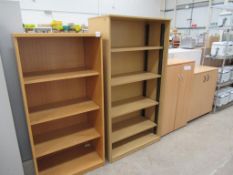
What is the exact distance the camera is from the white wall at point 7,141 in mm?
1225

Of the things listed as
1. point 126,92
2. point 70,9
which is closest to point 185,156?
point 126,92

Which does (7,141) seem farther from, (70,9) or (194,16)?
(194,16)

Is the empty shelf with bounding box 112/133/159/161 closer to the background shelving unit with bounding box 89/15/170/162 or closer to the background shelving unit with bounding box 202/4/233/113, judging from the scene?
the background shelving unit with bounding box 89/15/170/162

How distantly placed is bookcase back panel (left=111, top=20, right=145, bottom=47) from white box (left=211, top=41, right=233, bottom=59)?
1794 millimetres

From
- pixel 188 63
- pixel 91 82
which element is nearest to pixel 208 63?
pixel 188 63

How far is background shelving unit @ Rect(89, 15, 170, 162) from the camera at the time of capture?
2000 mm

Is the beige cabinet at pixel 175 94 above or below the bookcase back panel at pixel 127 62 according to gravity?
below

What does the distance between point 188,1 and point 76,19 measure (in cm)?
461

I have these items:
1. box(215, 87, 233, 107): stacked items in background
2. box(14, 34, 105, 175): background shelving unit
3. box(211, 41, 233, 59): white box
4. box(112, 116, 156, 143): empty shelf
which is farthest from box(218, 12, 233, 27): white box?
box(14, 34, 105, 175): background shelving unit

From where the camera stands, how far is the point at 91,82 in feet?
6.19

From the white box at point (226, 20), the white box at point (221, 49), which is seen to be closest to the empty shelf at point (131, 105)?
the white box at point (221, 49)

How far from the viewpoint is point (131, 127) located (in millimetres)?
2318

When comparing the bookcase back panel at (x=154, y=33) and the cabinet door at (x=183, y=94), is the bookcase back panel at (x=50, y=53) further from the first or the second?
the cabinet door at (x=183, y=94)

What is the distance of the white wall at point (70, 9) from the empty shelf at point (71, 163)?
3477mm
